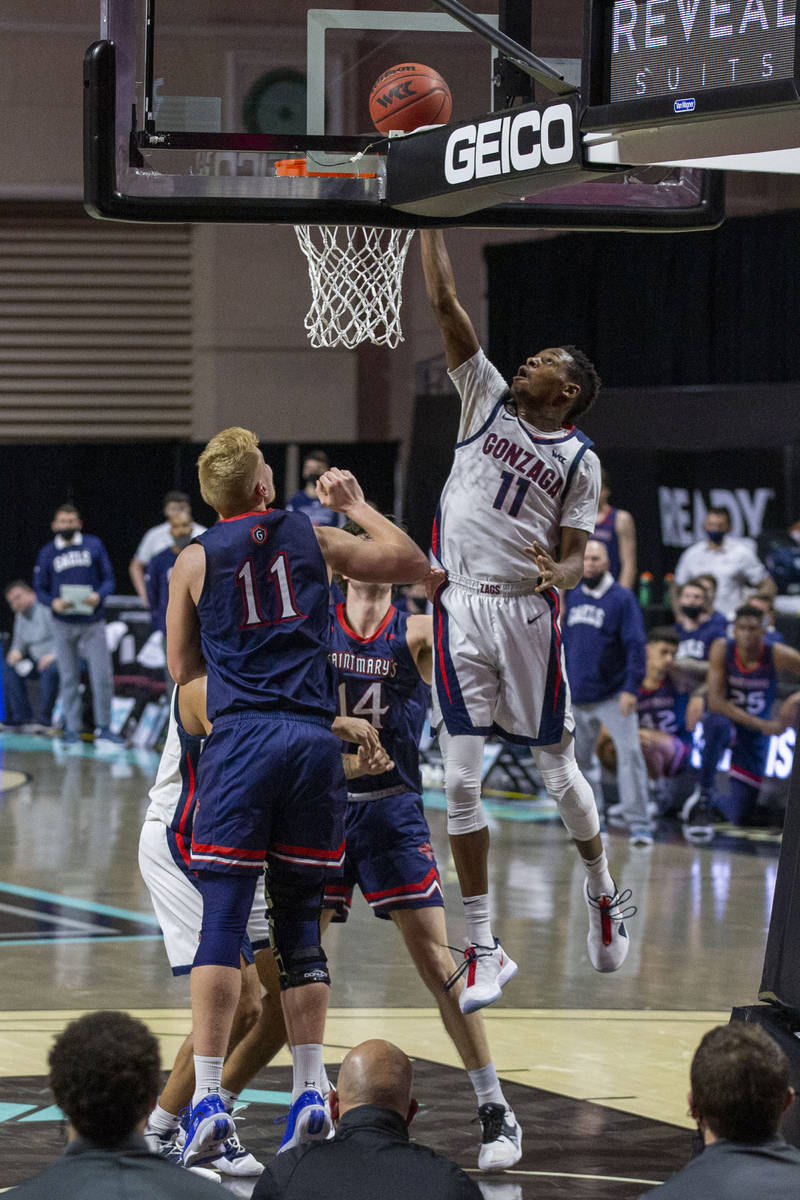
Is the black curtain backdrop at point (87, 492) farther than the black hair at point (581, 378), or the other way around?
the black curtain backdrop at point (87, 492)

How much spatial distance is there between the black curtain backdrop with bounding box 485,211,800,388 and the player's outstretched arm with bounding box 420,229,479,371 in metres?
14.1

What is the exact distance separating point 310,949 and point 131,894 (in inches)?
233

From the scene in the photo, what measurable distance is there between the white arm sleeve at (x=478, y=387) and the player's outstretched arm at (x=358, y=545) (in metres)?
0.99

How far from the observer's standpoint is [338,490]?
5727 mm

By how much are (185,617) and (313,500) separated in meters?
11.8

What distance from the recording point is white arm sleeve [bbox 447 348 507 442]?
667cm

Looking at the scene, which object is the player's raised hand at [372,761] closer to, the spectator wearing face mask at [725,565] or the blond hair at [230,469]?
the blond hair at [230,469]

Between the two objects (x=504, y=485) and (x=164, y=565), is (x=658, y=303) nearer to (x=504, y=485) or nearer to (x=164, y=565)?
(x=164, y=565)

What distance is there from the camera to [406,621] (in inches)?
270

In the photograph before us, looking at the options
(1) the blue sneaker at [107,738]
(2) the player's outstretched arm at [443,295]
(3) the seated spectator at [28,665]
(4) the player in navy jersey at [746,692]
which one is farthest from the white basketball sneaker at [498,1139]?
(3) the seated spectator at [28,665]

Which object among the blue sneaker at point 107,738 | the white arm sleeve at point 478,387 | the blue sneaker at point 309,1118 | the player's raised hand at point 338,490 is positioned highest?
the white arm sleeve at point 478,387

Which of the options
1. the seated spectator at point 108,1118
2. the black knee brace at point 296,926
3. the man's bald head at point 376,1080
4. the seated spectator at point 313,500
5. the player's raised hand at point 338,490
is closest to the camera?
the seated spectator at point 108,1118

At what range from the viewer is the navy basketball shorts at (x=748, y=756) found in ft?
44.5

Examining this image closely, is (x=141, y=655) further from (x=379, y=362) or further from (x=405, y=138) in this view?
(x=405, y=138)
